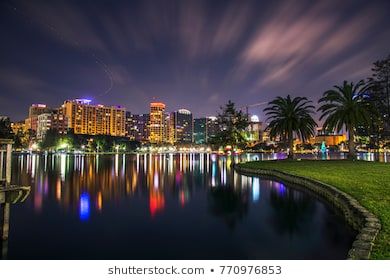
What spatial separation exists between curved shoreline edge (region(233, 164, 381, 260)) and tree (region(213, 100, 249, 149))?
26016 mm

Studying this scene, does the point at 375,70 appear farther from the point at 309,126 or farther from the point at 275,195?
the point at 275,195

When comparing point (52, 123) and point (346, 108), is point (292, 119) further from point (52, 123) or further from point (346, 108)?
point (52, 123)

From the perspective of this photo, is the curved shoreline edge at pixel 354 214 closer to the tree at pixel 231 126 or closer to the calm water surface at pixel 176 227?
the calm water surface at pixel 176 227

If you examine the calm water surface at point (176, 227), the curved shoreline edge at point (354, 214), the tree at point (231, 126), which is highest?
the tree at point (231, 126)

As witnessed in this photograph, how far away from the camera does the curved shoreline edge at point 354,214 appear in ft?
25.3

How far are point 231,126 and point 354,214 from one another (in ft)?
139

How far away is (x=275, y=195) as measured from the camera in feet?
71.4

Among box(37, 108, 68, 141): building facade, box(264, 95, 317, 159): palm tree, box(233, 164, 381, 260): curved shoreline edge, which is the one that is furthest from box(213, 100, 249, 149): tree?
box(37, 108, 68, 141): building facade

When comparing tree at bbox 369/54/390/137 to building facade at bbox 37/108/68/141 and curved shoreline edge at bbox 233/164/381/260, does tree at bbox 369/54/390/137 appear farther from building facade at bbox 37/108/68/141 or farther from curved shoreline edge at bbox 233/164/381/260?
building facade at bbox 37/108/68/141

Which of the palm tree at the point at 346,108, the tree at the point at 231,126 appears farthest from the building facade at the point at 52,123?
the palm tree at the point at 346,108

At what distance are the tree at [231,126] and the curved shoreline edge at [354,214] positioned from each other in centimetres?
2602
